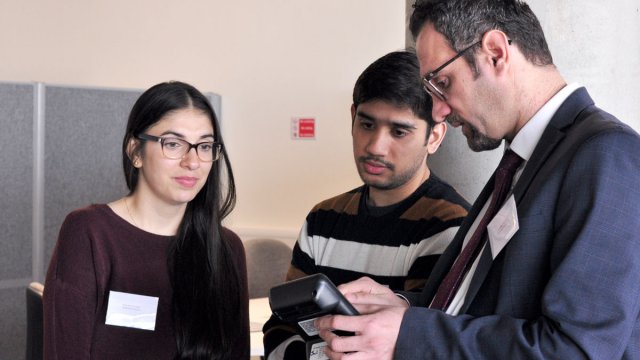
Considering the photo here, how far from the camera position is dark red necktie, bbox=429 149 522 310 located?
3.73 ft

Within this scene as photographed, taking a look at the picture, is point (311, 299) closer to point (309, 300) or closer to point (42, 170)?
point (309, 300)

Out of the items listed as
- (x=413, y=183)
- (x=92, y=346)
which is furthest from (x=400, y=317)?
(x=92, y=346)

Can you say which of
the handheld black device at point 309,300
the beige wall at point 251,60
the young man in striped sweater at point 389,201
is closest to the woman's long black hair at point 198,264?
the young man in striped sweater at point 389,201

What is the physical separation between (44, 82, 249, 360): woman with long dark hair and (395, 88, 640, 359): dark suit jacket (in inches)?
39.3

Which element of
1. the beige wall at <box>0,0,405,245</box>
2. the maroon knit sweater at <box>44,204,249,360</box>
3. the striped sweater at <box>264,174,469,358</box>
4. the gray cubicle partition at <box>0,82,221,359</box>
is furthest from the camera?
the beige wall at <box>0,0,405,245</box>

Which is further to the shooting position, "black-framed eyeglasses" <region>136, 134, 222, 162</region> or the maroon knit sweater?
"black-framed eyeglasses" <region>136, 134, 222, 162</region>

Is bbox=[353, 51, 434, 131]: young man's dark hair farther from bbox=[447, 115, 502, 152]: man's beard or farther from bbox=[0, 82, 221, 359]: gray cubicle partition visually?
bbox=[0, 82, 221, 359]: gray cubicle partition

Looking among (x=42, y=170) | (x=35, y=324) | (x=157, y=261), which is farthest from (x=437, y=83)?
(x=42, y=170)

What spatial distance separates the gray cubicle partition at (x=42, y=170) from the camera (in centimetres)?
423

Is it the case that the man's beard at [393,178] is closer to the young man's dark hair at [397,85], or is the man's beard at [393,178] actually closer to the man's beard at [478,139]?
the young man's dark hair at [397,85]

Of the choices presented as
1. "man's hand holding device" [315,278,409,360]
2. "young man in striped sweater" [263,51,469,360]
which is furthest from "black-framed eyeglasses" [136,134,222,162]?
"man's hand holding device" [315,278,409,360]

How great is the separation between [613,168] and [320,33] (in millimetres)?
4283

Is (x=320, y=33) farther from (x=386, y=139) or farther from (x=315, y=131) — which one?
(x=386, y=139)

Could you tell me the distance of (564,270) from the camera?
3.08 feet
